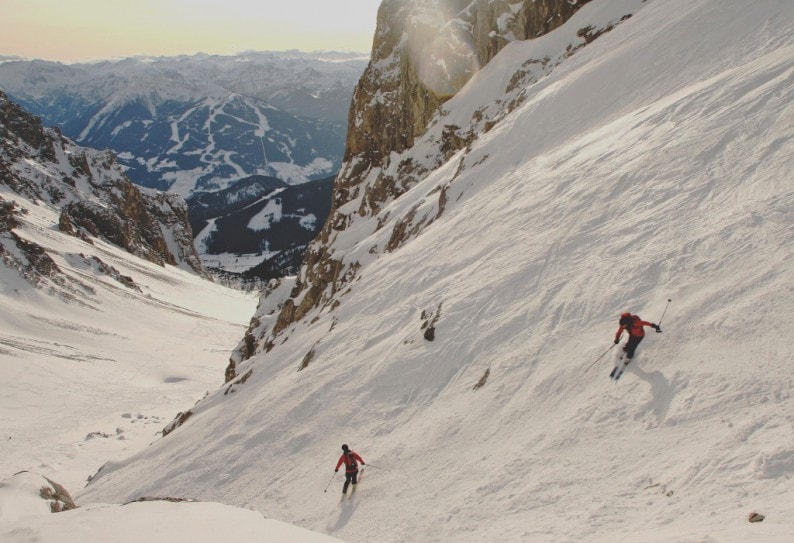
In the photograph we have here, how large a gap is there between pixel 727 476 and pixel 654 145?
477 inches

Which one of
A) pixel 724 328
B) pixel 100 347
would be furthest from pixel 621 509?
pixel 100 347

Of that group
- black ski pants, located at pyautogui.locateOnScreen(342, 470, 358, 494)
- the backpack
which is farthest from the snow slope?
the backpack

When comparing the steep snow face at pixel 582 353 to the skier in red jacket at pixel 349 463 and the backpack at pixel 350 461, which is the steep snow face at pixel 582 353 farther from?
the backpack at pixel 350 461

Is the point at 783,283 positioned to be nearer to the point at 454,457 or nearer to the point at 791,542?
the point at 791,542

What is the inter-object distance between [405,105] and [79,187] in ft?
380

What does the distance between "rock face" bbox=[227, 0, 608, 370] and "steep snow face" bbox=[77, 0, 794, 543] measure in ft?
35.4

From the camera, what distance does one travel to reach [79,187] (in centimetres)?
13612

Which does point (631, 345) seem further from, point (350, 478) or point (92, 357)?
point (92, 357)

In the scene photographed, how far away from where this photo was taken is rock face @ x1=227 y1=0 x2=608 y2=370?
40.7 meters

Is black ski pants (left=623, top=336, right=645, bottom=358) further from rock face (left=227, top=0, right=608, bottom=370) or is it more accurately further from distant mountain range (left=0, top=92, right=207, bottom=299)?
distant mountain range (left=0, top=92, right=207, bottom=299)

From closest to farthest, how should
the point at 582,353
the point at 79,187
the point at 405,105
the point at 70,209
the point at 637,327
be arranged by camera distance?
1. the point at 637,327
2. the point at 582,353
3. the point at 405,105
4. the point at 70,209
5. the point at 79,187

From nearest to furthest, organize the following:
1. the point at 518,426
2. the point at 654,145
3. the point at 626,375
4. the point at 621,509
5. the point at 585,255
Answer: the point at 621,509 < the point at 626,375 < the point at 518,426 < the point at 585,255 < the point at 654,145

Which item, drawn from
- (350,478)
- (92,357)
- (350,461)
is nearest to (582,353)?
(350,461)

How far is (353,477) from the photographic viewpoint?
40.2 ft
